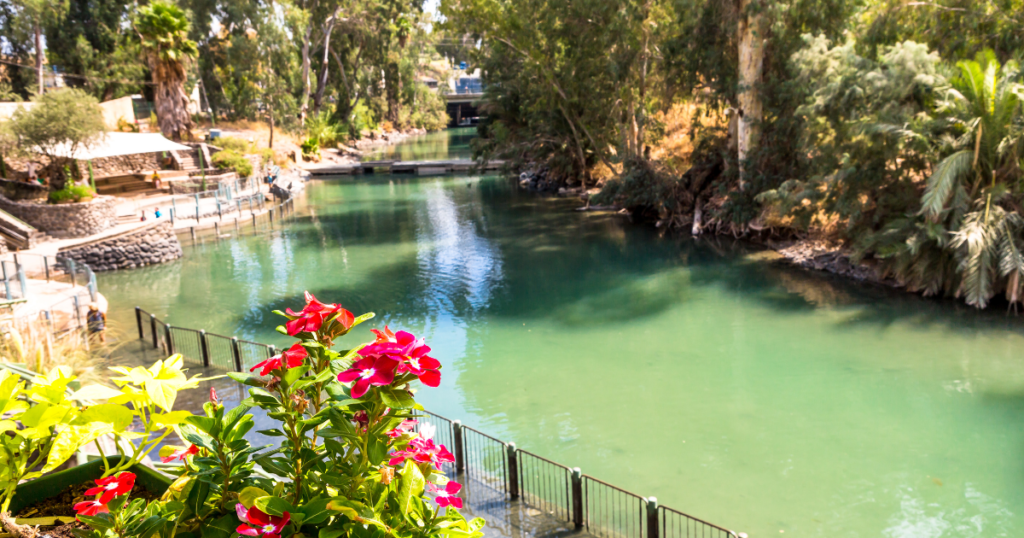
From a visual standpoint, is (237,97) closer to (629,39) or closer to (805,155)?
(629,39)

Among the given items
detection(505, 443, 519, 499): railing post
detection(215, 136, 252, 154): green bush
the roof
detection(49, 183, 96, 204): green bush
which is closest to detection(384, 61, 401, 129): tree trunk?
detection(215, 136, 252, 154): green bush

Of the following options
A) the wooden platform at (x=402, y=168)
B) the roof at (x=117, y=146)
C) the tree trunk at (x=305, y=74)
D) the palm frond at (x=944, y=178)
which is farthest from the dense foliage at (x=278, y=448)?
the tree trunk at (x=305, y=74)

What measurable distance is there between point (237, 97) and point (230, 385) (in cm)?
5114

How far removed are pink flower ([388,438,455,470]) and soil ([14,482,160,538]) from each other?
36.4 inches

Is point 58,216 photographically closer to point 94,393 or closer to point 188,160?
point 188,160

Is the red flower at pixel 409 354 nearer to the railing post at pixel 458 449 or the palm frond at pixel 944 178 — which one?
the railing post at pixel 458 449

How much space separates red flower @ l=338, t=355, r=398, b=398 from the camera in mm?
2043

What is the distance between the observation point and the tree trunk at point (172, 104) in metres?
41.8

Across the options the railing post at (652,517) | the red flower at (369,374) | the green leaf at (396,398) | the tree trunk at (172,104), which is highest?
the tree trunk at (172,104)

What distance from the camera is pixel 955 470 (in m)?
10.6

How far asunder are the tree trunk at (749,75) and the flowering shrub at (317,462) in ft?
83.9

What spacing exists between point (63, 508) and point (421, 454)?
128cm

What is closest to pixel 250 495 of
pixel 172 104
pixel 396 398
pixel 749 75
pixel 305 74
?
pixel 396 398

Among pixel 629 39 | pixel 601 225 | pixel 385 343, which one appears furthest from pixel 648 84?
pixel 385 343
